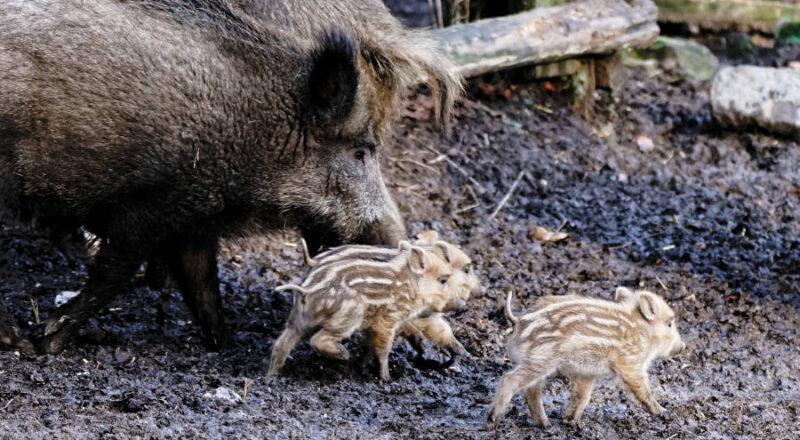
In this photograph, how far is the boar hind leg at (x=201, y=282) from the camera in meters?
5.38

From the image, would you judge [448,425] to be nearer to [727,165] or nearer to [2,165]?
[2,165]

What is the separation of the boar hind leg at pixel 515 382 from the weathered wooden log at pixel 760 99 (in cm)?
522

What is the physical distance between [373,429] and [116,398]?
3.57 ft

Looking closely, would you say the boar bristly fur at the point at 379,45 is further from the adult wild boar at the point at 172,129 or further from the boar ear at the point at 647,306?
the boar ear at the point at 647,306

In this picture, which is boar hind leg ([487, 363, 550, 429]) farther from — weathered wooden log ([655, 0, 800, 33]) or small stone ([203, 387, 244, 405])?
weathered wooden log ([655, 0, 800, 33])

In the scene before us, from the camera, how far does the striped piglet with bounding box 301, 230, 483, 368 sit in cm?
489

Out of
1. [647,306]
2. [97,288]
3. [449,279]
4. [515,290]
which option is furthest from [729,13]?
[97,288]

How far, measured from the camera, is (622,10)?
8.65 metres

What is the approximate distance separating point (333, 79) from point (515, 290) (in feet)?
5.95

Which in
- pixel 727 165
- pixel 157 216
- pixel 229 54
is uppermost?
pixel 229 54

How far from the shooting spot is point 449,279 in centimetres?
499

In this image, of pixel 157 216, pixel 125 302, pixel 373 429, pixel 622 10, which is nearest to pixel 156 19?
pixel 157 216

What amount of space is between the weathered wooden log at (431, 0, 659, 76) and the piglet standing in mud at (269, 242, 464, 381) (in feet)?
10.0

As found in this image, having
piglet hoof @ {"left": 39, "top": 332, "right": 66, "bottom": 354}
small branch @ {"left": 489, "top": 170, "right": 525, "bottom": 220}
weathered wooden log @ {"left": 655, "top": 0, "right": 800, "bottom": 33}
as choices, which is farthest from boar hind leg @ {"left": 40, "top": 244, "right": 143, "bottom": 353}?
weathered wooden log @ {"left": 655, "top": 0, "right": 800, "bottom": 33}
